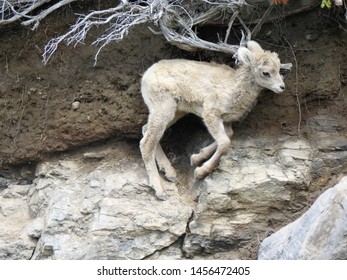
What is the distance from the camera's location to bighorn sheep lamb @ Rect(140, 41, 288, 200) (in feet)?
29.4

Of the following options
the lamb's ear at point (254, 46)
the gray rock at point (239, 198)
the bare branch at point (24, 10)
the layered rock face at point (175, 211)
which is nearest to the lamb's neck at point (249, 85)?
the lamb's ear at point (254, 46)

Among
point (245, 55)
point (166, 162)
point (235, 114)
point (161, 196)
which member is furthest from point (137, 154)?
point (245, 55)

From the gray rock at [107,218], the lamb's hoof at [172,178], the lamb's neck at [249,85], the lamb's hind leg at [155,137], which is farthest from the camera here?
the lamb's hoof at [172,178]

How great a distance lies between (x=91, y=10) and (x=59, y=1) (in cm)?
42

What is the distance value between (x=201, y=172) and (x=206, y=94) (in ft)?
3.01

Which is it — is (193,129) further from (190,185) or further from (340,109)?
(340,109)

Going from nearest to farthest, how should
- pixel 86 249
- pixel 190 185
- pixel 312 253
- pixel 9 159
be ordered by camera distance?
pixel 312 253
pixel 86 249
pixel 190 185
pixel 9 159

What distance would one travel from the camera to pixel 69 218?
9.02m

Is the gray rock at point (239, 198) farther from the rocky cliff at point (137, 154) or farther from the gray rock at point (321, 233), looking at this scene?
the gray rock at point (321, 233)

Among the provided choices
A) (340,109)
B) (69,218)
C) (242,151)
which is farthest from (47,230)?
(340,109)

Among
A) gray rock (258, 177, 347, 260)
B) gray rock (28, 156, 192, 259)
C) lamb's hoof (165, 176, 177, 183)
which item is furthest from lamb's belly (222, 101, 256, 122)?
gray rock (258, 177, 347, 260)

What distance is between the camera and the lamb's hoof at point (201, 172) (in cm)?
896

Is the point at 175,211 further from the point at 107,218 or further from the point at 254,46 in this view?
the point at 254,46

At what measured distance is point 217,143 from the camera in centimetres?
893
